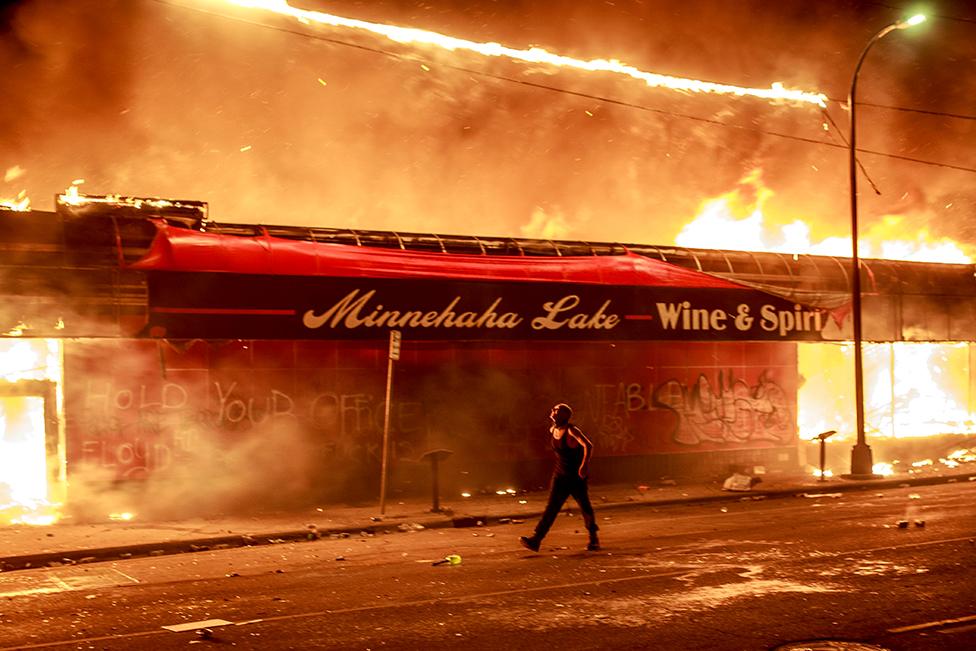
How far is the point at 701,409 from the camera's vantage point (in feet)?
68.3

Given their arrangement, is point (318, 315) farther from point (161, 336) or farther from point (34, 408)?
point (34, 408)

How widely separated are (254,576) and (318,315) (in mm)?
6290

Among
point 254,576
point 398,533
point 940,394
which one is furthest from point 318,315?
point 940,394

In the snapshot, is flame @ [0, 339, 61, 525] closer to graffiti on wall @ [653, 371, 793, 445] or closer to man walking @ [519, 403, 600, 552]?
man walking @ [519, 403, 600, 552]

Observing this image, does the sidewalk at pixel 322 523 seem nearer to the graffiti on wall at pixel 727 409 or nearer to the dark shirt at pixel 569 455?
the graffiti on wall at pixel 727 409

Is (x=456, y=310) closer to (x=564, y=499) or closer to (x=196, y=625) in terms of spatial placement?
(x=564, y=499)

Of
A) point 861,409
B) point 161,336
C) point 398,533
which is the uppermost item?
point 161,336

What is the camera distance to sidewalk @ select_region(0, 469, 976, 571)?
42.4 feet

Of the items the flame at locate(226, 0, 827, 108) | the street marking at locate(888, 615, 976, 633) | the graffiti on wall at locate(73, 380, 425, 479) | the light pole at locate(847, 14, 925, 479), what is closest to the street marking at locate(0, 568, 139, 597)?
the graffiti on wall at locate(73, 380, 425, 479)

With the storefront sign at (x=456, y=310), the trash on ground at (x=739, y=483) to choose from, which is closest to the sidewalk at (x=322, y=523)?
the trash on ground at (x=739, y=483)

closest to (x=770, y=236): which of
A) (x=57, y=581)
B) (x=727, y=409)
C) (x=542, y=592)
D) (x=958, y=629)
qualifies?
(x=727, y=409)

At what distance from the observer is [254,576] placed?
1091 centimetres

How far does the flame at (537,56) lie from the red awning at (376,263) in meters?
4.27

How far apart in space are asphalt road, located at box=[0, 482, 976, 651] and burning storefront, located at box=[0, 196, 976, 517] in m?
3.45
